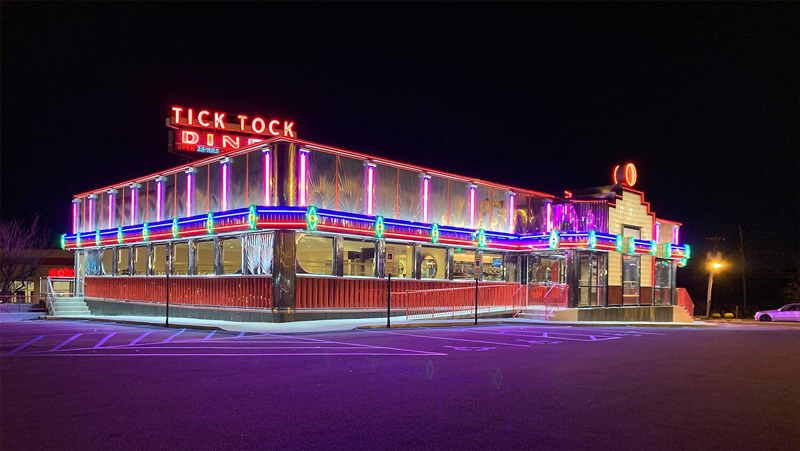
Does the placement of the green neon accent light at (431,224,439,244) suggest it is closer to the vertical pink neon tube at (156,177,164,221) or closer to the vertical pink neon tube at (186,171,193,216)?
the vertical pink neon tube at (186,171,193,216)

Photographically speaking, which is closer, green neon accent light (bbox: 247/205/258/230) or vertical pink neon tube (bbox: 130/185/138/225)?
green neon accent light (bbox: 247/205/258/230)

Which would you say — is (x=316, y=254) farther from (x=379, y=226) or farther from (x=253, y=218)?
(x=253, y=218)

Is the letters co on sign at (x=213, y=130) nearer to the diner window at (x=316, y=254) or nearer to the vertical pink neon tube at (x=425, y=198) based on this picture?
the vertical pink neon tube at (x=425, y=198)

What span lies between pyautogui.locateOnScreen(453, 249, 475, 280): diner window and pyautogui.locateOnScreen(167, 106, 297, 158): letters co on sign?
47.2ft

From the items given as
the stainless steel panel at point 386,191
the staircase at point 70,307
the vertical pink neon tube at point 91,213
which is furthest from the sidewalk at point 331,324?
the vertical pink neon tube at point 91,213

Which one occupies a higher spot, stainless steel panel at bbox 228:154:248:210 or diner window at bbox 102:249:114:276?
stainless steel panel at bbox 228:154:248:210

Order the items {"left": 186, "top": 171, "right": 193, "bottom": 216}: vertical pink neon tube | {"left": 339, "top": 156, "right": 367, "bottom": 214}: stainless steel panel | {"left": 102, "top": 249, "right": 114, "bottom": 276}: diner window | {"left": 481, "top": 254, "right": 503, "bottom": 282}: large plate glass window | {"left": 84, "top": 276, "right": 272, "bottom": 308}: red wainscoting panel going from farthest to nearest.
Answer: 1. {"left": 102, "top": 249, "right": 114, "bottom": 276}: diner window
2. {"left": 481, "top": 254, "right": 503, "bottom": 282}: large plate glass window
3. {"left": 186, "top": 171, "right": 193, "bottom": 216}: vertical pink neon tube
4. {"left": 339, "top": 156, "right": 367, "bottom": 214}: stainless steel panel
5. {"left": 84, "top": 276, "right": 272, "bottom": 308}: red wainscoting panel

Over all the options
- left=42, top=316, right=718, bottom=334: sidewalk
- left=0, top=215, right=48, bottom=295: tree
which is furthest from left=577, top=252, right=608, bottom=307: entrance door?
left=0, top=215, right=48, bottom=295: tree

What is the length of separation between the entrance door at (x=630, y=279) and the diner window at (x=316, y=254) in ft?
52.9

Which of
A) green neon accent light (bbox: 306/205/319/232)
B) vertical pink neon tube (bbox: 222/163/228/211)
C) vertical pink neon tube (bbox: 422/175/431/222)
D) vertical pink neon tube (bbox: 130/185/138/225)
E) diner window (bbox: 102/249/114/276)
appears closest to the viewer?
green neon accent light (bbox: 306/205/319/232)

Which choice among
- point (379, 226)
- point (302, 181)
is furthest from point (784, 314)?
point (302, 181)

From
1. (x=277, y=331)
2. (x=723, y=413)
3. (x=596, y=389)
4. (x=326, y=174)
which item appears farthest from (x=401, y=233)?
(x=723, y=413)

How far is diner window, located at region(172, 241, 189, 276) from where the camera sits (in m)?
28.0

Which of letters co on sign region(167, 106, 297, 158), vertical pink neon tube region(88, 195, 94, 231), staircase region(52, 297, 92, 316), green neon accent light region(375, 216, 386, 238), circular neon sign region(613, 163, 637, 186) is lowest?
staircase region(52, 297, 92, 316)
